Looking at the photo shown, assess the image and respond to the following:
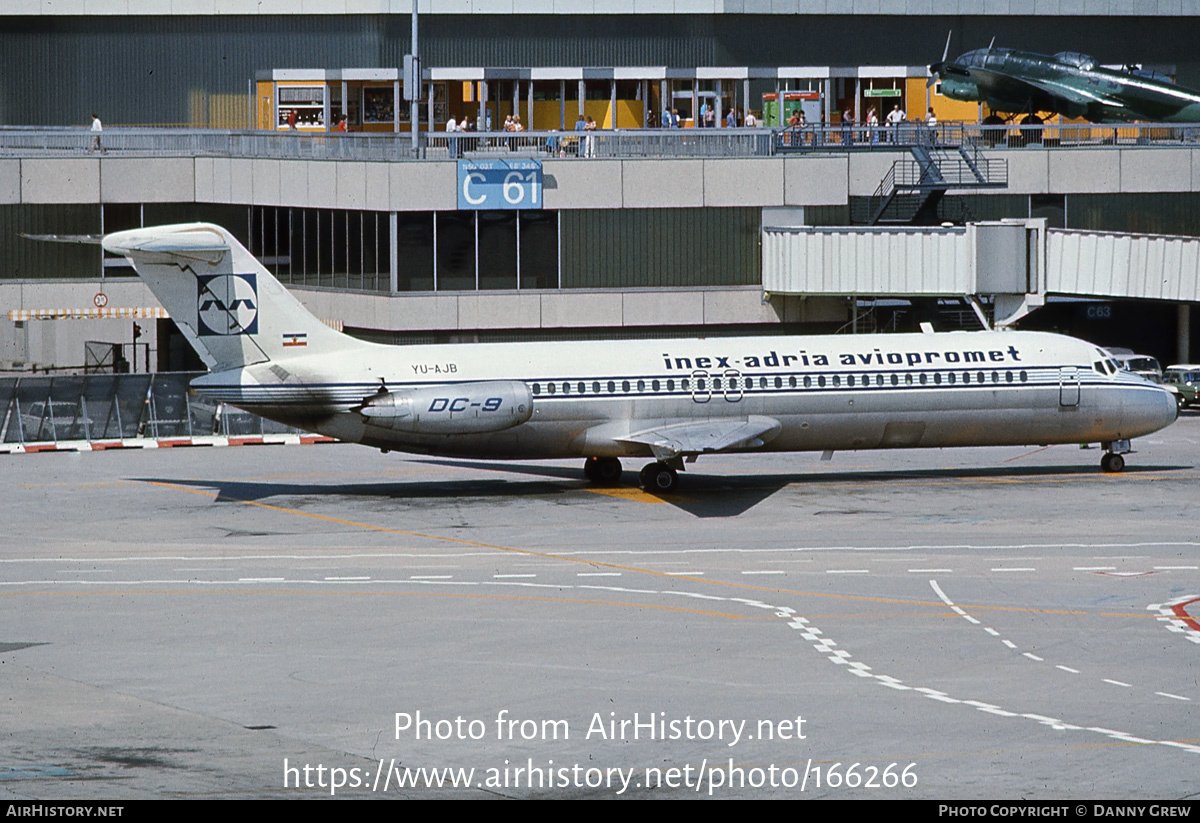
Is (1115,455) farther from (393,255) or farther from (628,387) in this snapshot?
(393,255)

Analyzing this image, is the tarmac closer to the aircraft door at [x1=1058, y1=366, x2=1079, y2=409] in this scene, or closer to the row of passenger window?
the aircraft door at [x1=1058, y1=366, x2=1079, y2=409]

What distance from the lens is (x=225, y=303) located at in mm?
41156

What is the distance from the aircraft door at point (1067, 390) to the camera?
148ft

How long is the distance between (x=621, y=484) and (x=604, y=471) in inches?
23.7

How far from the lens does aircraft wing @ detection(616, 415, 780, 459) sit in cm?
4178

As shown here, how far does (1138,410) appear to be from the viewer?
46.0m

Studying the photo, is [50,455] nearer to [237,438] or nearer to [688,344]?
[237,438]

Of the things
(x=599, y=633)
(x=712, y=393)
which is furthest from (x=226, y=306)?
(x=599, y=633)

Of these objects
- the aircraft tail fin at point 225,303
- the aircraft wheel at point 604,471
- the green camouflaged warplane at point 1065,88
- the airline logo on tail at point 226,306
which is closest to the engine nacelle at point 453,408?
the aircraft tail fin at point 225,303

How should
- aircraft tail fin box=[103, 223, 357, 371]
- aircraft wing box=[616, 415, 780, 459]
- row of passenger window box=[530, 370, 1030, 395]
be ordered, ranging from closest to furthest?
1. aircraft tail fin box=[103, 223, 357, 371]
2. aircraft wing box=[616, 415, 780, 459]
3. row of passenger window box=[530, 370, 1030, 395]

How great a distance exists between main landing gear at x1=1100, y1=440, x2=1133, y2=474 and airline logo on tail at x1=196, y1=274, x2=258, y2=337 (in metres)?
22.6

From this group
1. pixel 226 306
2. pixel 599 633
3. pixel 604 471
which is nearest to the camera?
pixel 599 633

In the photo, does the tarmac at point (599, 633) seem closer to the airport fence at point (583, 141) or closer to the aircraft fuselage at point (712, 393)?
the aircraft fuselage at point (712, 393)

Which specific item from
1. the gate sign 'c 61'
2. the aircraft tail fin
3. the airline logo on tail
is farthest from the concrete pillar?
the airline logo on tail
